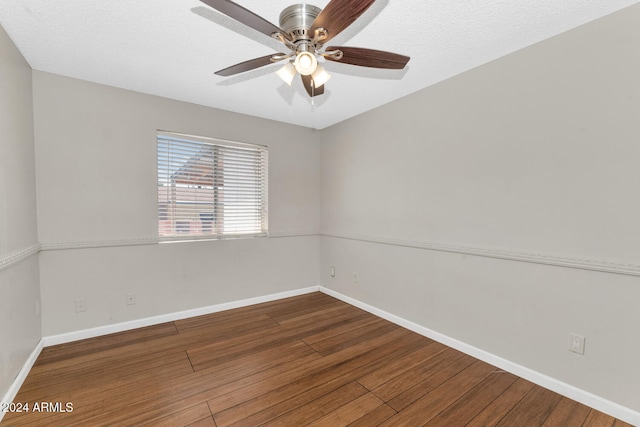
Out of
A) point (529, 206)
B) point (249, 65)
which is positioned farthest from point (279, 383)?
point (529, 206)

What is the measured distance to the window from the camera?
3.04m

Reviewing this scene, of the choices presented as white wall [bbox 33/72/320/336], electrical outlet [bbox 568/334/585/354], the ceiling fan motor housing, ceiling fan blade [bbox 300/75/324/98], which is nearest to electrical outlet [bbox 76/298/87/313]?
white wall [bbox 33/72/320/336]

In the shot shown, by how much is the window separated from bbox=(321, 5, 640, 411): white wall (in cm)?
163

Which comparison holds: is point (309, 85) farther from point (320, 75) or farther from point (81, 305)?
point (81, 305)

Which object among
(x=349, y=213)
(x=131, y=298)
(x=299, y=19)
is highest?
(x=299, y=19)

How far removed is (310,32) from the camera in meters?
1.37

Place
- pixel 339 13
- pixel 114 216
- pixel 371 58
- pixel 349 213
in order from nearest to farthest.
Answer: pixel 339 13 < pixel 371 58 < pixel 114 216 < pixel 349 213

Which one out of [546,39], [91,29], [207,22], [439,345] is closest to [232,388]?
[439,345]

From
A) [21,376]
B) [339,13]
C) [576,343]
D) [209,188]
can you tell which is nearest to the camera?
[339,13]

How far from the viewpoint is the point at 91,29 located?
6.00 ft

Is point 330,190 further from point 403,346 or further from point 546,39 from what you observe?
point 546,39

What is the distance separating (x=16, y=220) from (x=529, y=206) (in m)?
3.70

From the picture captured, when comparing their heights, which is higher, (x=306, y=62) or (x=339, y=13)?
(x=339, y=13)

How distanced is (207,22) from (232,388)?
8.04 ft
